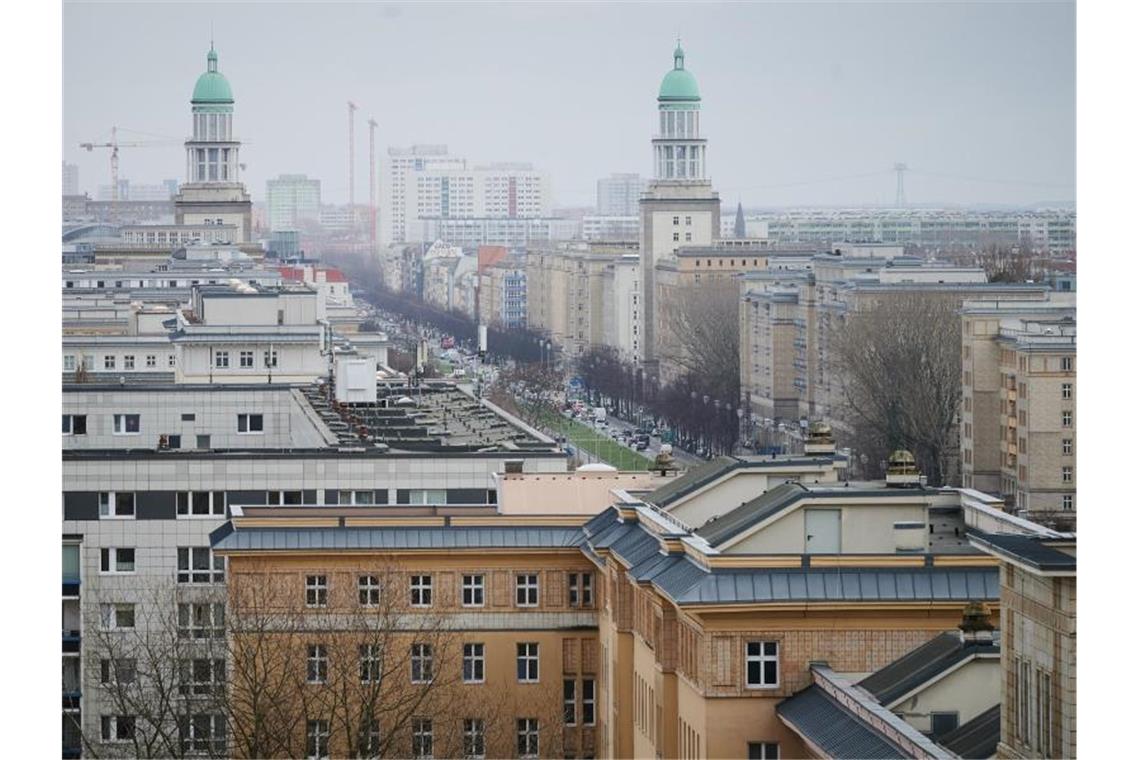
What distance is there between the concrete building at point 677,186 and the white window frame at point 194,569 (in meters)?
66.1

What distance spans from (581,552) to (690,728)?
4072 millimetres

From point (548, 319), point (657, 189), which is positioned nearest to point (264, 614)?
point (657, 189)

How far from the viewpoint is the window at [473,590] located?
19047mm

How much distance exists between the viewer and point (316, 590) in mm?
18828

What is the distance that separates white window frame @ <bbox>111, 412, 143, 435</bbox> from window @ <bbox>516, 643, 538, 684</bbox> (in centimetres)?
784

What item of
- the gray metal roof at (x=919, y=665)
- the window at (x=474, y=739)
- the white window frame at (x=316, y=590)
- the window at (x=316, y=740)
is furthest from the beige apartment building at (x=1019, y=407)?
the gray metal roof at (x=919, y=665)

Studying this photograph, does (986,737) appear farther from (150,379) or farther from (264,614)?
(150,379)

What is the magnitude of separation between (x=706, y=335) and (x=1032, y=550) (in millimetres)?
63656

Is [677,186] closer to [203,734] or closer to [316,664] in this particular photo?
[316,664]

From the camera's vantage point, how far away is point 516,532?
19234 mm

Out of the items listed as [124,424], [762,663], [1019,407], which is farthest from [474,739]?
[1019,407]

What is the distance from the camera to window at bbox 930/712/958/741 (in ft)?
41.4

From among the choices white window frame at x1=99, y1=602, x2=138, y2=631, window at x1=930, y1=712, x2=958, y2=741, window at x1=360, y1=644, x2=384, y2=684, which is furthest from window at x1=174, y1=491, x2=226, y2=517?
window at x1=930, y1=712, x2=958, y2=741

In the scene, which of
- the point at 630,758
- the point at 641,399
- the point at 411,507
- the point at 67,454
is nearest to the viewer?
the point at 630,758
